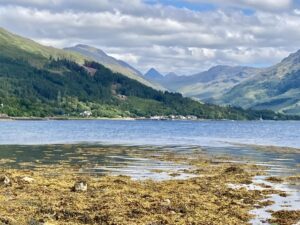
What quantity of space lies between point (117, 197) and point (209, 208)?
813 cm

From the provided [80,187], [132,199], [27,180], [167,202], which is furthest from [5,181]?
[167,202]

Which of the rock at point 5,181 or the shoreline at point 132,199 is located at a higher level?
the rock at point 5,181

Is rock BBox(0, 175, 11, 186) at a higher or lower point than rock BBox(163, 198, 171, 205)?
higher

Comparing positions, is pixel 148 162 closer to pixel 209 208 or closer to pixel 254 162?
pixel 254 162

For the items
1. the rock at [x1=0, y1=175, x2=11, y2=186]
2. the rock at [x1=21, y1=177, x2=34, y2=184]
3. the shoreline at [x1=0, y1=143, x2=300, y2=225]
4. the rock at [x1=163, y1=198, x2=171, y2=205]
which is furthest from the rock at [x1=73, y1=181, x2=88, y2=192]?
the rock at [x1=163, y1=198, x2=171, y2=205]

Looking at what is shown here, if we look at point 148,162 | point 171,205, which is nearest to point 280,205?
point 171,205

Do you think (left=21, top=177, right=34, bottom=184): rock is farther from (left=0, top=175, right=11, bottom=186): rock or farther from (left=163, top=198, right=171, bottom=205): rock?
(left=163, top=198, right=171, bottom=205): rock

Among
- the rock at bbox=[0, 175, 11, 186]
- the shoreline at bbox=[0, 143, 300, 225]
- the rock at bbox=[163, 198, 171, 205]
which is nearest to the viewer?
the shoreline at bbox=[0, 143, 300, 225]

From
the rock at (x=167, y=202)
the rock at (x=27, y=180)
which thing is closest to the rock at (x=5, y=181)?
the rock at (x=27, y=180)

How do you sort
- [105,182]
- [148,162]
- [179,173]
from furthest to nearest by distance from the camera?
1. [148,162]
2. [179,173]
3. [105,182]

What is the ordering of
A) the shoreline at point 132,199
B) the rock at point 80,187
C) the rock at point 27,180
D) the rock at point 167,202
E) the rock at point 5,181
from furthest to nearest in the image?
1. the rock at point 27,180
2. the rock at point 5,181
3. the rock at point 80,187
4. the rock at point 167,202
5. the shoreline at point 132,199

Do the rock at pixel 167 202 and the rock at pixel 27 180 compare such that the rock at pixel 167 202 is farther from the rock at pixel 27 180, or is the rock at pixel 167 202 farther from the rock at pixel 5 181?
the rock at pixel 5 181

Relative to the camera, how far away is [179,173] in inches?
2539

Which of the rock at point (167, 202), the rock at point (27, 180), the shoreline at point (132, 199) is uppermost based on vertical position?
the rock at point (27, 180)
